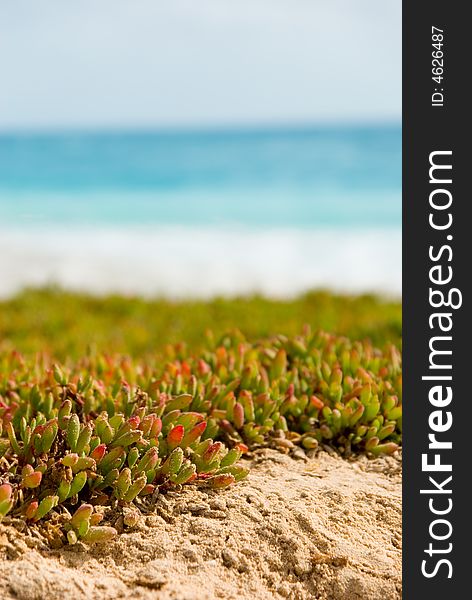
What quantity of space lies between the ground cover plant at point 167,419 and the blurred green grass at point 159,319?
1491 millimetres

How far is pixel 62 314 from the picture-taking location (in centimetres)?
737

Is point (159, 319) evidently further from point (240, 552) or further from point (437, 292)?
point (240, 552)

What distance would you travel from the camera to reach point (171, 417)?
2.98 meters

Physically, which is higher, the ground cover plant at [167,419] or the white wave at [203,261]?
the white wave at [203,261]

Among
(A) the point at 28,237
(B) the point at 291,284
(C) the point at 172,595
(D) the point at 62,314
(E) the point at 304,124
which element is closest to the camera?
(C) the point at 172,595

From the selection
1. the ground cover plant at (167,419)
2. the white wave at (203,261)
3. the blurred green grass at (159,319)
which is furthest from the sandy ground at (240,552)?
the white wave at (203,261)

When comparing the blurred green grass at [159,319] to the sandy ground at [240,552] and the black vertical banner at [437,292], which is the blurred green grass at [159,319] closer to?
the black vertical banner at [437,292]

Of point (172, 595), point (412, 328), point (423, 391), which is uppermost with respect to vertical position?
point (412, 328)

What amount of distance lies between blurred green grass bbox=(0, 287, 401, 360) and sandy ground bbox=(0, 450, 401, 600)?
2.64m

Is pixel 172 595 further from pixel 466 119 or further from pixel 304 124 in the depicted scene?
pixel 304 124

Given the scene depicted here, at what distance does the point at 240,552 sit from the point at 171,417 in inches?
25.9

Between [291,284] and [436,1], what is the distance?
8.29m

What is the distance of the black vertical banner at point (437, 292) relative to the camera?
2.64m

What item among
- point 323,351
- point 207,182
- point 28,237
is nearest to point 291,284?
point 28,237
